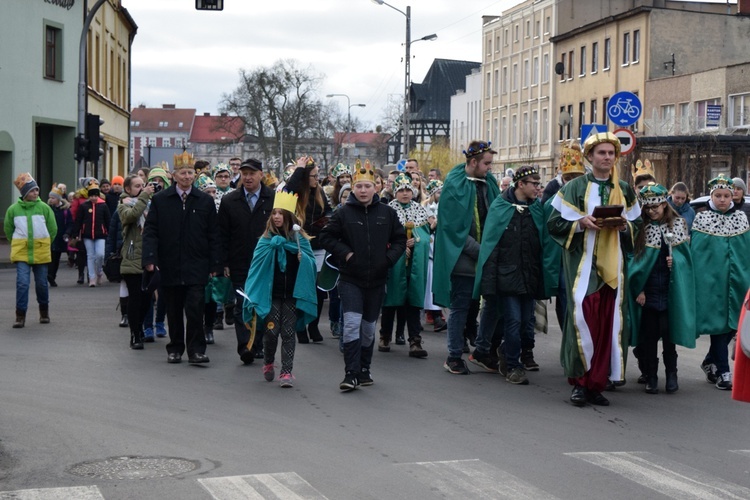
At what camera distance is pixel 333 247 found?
10.5m

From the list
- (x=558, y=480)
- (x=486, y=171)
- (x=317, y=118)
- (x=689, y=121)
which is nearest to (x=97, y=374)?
(x=486, y=171)

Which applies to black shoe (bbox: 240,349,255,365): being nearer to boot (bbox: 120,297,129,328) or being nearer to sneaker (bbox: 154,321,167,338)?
sneaker (bbox: 154,321,167,338)

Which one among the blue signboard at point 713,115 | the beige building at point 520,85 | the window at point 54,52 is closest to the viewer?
the window at point 54,52

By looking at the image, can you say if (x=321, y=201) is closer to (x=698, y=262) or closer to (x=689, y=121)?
(x=698, y=262)

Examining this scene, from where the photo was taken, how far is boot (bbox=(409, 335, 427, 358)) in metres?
12.7

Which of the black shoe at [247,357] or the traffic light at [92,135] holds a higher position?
the traffic light at [92,135]

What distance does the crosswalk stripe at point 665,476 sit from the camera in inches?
263

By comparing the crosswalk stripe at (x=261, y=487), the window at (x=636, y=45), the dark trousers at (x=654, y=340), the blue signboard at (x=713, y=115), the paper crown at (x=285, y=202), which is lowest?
the crosswalk stripe at (x=261, y=487)

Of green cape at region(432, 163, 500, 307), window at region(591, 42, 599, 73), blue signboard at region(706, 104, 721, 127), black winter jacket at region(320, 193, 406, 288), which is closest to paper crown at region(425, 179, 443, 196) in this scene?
green cape at region(432, 163, 500, 307)

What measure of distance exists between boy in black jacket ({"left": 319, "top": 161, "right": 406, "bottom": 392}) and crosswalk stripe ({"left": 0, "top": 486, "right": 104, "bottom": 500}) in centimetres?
407

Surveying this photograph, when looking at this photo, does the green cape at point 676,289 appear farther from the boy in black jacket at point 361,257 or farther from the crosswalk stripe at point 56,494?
the crosswalk stripe at point 56,494

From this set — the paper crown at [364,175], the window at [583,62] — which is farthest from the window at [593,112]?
the paper crown at [364,175]

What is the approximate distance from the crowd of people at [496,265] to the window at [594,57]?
5631cm

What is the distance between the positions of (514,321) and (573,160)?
86.0 inches
